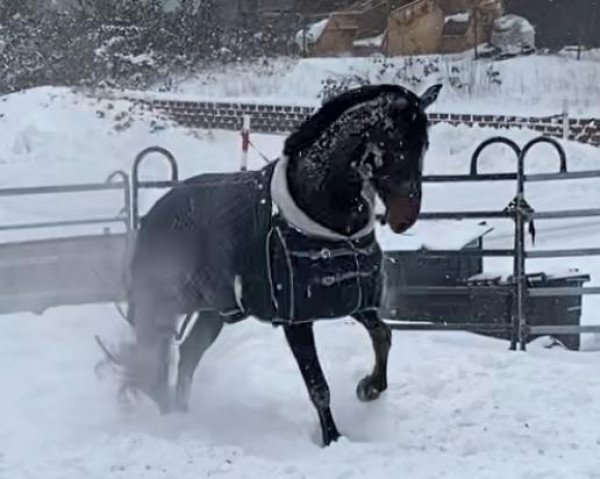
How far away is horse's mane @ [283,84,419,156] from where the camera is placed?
4059 mm

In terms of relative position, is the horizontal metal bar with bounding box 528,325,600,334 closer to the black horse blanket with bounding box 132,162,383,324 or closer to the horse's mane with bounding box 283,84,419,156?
the black horse blanket with bounding box 132,162,383,324

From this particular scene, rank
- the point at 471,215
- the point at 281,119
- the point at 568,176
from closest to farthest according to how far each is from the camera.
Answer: the point at 568,176 < the point at 471,215 < the point at 281,119

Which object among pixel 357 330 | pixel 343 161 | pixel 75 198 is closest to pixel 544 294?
pixel 357 330

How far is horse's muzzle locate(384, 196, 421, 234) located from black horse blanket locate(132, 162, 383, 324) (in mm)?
372

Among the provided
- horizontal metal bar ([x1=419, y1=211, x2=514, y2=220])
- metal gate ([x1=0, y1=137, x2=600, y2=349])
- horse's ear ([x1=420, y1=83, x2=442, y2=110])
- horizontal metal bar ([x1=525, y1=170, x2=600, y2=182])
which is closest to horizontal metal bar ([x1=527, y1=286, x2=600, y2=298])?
metal gate ([x1=0, y1=137, x2=600, y2=349])

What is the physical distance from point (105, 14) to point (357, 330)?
17.5m

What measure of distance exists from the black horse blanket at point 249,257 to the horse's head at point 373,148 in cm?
28

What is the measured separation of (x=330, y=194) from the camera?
418cm

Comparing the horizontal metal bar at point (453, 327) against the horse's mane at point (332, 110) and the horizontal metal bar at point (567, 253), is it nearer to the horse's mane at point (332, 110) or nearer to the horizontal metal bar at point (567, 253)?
the horizontal metal bar at point (567, 253)

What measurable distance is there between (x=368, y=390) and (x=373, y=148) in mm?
1335

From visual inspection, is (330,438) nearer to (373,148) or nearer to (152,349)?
(152,349)

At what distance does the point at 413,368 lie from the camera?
5527 mm

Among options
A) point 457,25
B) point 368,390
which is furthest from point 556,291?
point 457,25

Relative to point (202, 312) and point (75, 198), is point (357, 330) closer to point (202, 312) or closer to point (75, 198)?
point (202, 312)
